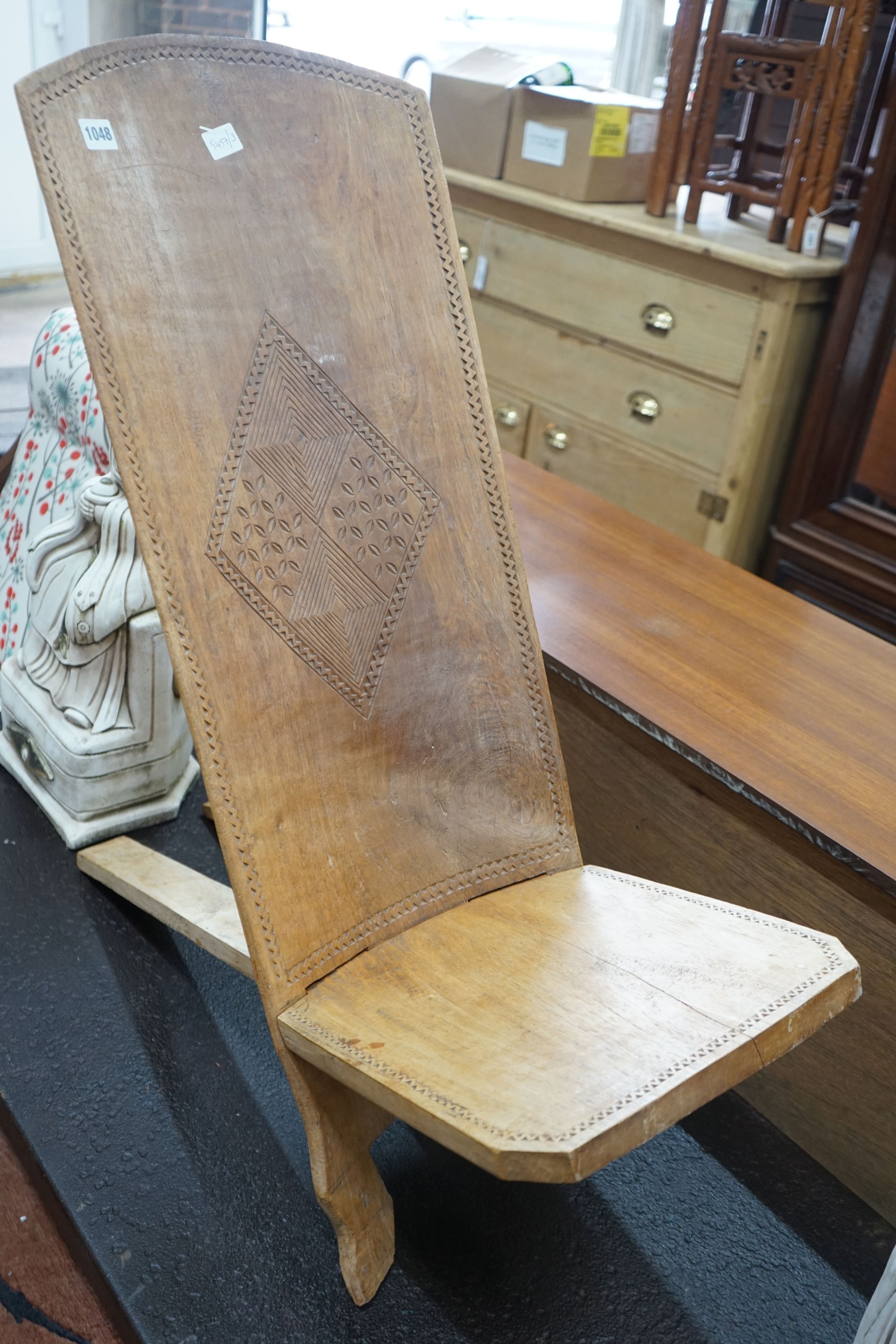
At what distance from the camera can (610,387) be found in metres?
2.68

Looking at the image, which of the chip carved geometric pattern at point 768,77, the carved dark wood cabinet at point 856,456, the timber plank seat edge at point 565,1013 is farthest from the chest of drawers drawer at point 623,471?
the timber plank seat edge at point 565,1013

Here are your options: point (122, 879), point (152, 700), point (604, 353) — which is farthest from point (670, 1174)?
point (604, 353)

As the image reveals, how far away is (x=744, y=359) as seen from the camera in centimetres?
237

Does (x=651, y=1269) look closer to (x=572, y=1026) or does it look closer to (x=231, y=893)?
(x=572, y=1026)

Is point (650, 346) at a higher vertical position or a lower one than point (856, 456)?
higher

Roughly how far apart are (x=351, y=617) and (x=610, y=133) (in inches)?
74.3

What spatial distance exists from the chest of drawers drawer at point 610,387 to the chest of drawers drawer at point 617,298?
0.04 m

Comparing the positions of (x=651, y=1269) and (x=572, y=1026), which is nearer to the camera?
(x=572, y=1026)

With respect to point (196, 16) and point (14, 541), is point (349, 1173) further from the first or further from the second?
point (196, 16)

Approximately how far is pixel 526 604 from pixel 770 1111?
27.9 inches

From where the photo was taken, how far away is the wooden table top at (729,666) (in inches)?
49.5

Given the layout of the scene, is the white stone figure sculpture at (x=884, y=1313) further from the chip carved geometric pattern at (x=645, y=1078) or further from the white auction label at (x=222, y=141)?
the white auction label at (x=222, y=141)

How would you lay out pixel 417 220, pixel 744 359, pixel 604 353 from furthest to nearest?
pixel 604 353
pixel 744 359
pixel 417 220

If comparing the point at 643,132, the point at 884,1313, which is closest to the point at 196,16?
the point at 643,132
